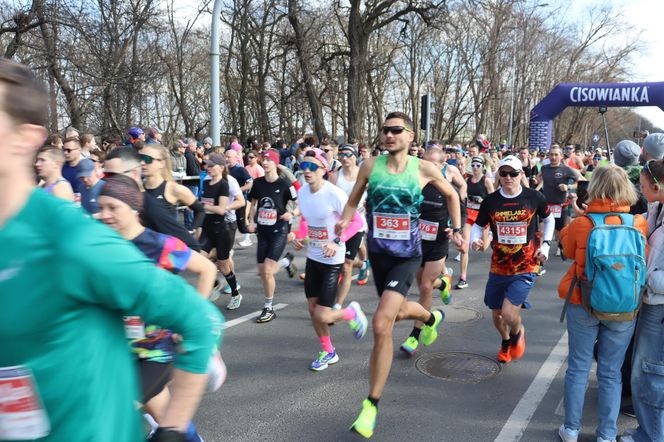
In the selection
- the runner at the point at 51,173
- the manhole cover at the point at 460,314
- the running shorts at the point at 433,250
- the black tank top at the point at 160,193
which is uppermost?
the runner at the point at 51,173

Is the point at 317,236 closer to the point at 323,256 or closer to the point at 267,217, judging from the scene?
the point at 323,256

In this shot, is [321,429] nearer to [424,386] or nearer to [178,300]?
[424,386]

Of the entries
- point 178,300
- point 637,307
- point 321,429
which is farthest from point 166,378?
point 637,307

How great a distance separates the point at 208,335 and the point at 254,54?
27159mm

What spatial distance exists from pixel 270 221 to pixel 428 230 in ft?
5.98

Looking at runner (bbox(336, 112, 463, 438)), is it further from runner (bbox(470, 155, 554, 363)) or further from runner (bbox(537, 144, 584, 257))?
runner (bbox(537, 144, 584, 257))

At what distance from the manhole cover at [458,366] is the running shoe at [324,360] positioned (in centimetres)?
74

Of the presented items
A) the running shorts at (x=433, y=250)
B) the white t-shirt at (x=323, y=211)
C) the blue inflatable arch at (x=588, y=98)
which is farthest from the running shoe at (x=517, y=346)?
the blue inflatable arch at (x=588, y=98)

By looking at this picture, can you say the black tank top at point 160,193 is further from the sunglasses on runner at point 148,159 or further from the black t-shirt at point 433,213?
the black t-shirt at point 433,213

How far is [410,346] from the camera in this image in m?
5.09

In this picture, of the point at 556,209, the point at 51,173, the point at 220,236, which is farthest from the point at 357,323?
the point at 556,209

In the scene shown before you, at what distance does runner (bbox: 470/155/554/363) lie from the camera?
4.78m

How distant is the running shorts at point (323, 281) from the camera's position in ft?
15.8

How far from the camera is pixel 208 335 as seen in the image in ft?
4.25
